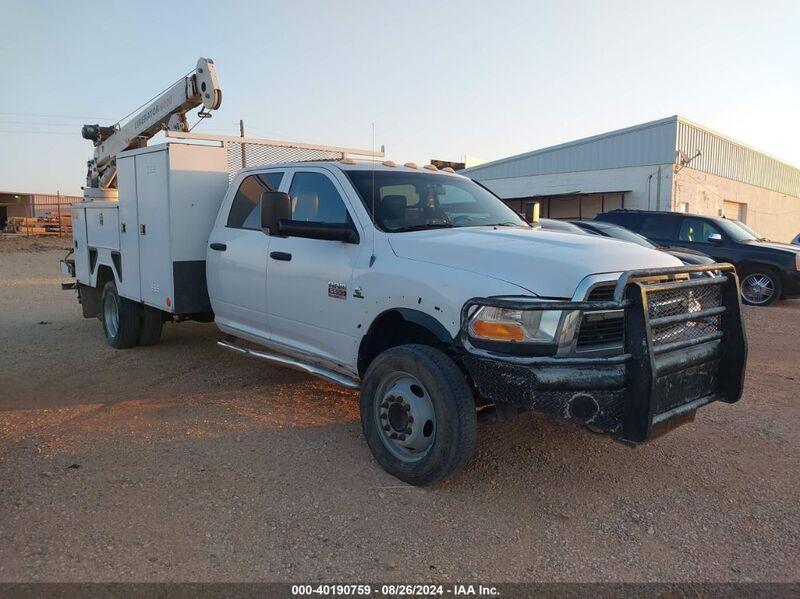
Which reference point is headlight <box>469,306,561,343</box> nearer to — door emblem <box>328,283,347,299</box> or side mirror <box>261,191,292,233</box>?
door emblem <box>328,283,347,299</box>

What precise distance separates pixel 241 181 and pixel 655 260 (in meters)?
3.70

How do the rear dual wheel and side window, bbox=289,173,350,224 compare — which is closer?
side window, bbox=289,173,350,224

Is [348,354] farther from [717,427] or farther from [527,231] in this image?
[717,427]

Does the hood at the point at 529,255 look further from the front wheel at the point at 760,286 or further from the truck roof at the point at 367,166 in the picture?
the front wheel at the point at 760,286

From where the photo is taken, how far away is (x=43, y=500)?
3607 millimetres

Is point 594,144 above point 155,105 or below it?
above

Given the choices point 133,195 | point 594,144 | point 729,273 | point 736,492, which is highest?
point 594,144

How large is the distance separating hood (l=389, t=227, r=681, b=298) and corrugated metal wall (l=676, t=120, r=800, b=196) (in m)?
21.2

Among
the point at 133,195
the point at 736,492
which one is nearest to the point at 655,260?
the point at 736,492

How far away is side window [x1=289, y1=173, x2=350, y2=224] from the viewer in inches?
186

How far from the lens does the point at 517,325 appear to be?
3340mm

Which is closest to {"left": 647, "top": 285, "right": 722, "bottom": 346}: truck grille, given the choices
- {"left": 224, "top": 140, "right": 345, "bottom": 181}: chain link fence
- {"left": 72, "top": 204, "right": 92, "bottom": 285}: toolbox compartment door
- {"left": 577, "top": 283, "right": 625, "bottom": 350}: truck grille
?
{"left": 577, "top": 283, "right": 625, "bottom": 350}: truck grille

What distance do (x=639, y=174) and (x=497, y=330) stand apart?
72.9 ft

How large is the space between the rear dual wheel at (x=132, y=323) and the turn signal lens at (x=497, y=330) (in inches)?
199
